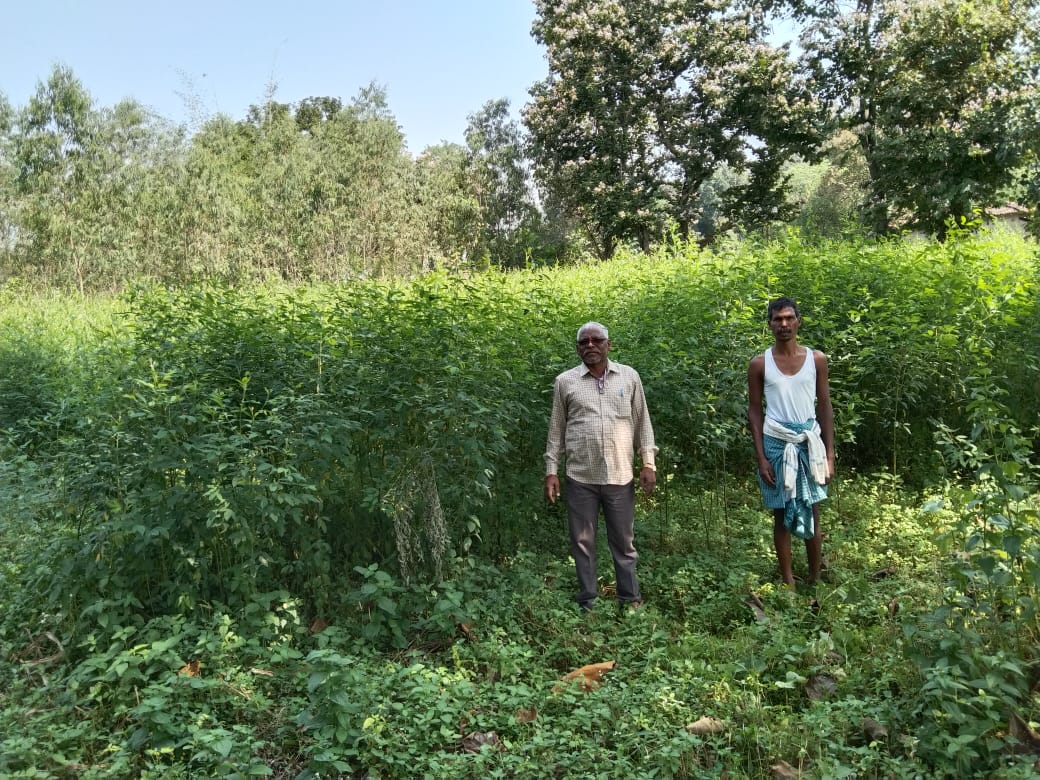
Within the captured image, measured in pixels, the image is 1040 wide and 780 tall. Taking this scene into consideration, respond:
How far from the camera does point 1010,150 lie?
651 inches

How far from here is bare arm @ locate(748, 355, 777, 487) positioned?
15.0 ft

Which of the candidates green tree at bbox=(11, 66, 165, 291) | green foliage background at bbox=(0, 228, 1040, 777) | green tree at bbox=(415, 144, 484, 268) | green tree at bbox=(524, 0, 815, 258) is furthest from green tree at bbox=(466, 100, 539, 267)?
green foliage background at bbox=(0, 228, 1040, 777)

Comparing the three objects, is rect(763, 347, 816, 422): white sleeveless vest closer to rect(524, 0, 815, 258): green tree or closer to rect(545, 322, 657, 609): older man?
rect(545, 322, 657, 609): older man

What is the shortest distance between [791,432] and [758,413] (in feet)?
0.89

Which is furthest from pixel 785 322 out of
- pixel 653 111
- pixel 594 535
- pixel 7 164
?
pixel 7 164

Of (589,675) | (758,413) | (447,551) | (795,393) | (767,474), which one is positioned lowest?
(589,675)

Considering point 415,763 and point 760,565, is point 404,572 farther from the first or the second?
point 760,565

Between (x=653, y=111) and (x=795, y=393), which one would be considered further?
(x=653, y=111)

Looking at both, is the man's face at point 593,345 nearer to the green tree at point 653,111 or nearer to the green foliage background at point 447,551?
the green foliage background at point 447,551

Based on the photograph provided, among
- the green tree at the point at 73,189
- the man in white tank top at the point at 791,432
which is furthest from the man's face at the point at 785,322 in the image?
the green tree at the point at 73,189

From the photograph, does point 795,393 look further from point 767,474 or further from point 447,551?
point 447,551

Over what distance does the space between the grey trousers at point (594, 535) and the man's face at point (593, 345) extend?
773 millimetres

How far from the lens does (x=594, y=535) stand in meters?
4.57

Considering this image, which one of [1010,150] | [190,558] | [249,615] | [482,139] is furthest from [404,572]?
[482,139]
